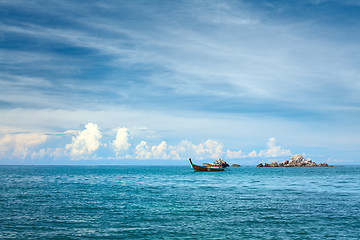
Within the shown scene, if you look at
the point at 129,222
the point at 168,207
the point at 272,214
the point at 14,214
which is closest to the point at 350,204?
the point at 272,214

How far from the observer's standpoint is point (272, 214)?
3600 cm

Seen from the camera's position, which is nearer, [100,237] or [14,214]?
[100,237]

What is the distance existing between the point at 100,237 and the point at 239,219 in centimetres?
1491

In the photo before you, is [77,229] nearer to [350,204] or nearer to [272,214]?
[272,214]

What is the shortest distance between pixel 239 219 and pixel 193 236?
340 inches

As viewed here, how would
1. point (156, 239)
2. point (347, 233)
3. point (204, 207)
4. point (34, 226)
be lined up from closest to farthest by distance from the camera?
point (156, 239), point (347, 233), point (34, 226), point (204, 207)

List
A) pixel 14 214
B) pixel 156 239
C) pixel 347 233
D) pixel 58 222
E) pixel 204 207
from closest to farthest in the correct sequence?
pixel 156 239 < pixel 347 233 < pixel 58 222 < pixel 14 214 < pixel 204 207

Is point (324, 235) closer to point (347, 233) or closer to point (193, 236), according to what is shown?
point (347, 233)

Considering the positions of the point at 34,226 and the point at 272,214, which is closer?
the point at 34,226

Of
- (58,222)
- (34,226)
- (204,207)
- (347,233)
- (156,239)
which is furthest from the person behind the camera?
(204,207)

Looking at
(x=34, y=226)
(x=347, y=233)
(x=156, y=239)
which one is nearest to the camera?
(x=156, y=239)

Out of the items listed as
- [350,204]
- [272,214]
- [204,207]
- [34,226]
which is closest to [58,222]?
[34,226]

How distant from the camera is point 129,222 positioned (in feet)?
105

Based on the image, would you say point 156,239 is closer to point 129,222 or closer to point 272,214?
point 129,222
